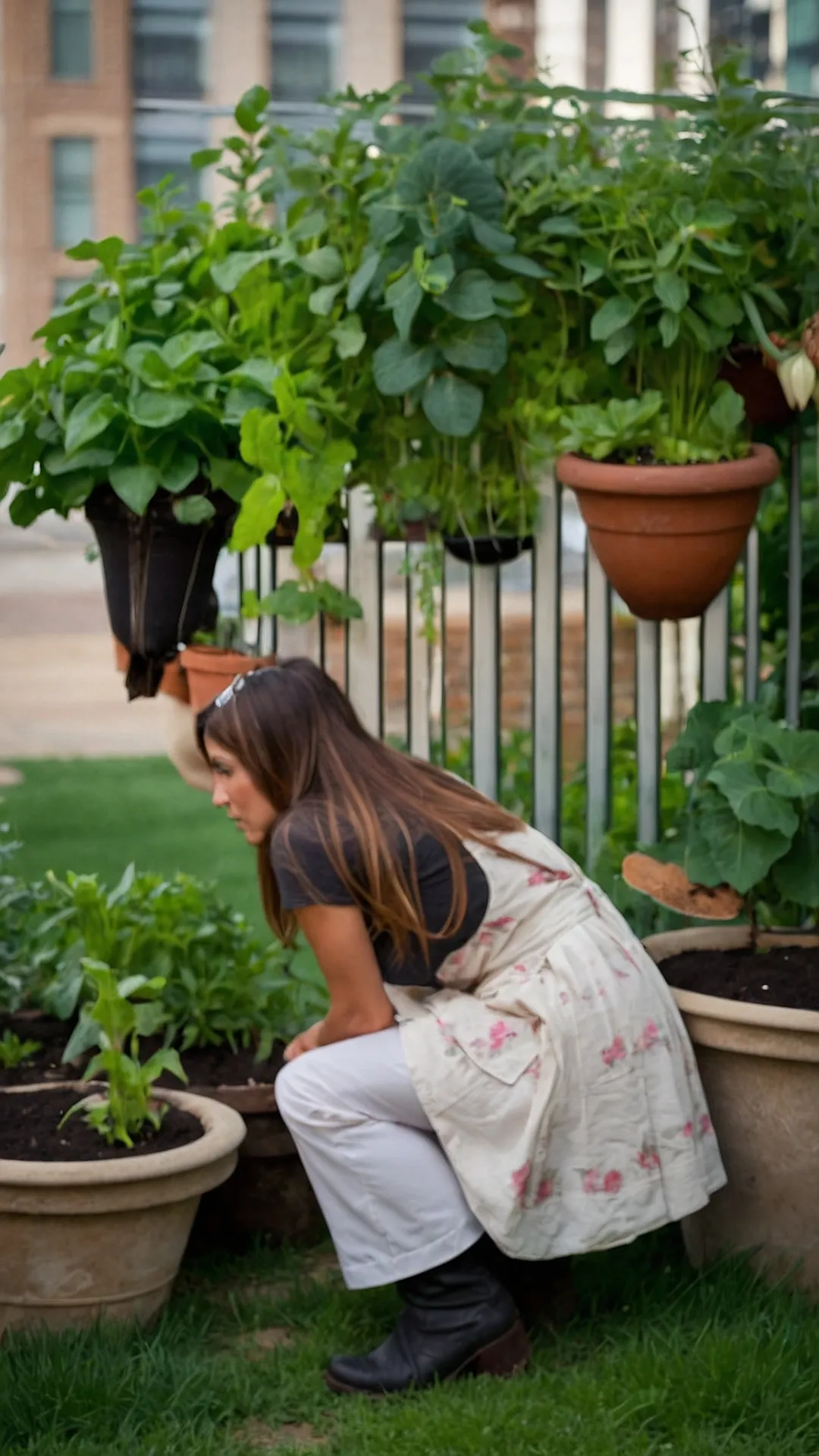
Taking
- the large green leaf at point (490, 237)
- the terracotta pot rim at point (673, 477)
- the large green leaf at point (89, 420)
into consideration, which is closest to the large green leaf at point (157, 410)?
the large green leaf at point (89, 420)

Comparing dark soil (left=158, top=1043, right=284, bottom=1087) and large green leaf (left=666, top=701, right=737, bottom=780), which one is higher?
large green leaf (left=666, top=701, right=737, bottom=780)

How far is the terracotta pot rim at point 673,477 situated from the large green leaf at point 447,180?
1.40ft

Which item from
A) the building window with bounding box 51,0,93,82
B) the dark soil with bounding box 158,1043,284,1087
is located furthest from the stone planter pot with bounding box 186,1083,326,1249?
the building window with bounding box 51,0,93,82

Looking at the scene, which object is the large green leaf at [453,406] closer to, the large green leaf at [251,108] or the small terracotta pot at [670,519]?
the small terracotta pot at [670,519]

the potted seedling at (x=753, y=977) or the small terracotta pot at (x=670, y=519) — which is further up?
the small terracotta pot at (x=670, y=519)

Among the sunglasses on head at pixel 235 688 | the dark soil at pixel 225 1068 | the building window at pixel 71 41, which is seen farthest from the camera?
the building window at pixel 71 41

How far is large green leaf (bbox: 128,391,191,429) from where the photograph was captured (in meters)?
2.80

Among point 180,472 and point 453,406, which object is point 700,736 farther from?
point 180,472

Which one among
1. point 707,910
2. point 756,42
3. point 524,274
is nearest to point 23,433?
point 524,274

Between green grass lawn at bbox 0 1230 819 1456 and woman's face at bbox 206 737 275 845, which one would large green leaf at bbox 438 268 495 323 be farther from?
green grass lawn at bbox 0 1230 819 1456

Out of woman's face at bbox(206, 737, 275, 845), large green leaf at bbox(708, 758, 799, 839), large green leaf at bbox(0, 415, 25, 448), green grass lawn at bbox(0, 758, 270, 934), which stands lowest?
green grass lawn at bbox(0, 758, 270, 934)

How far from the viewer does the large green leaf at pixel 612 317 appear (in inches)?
112

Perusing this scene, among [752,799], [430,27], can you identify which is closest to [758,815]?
[752,799]

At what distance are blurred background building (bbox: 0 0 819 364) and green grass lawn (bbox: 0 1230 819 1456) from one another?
30.4ft
